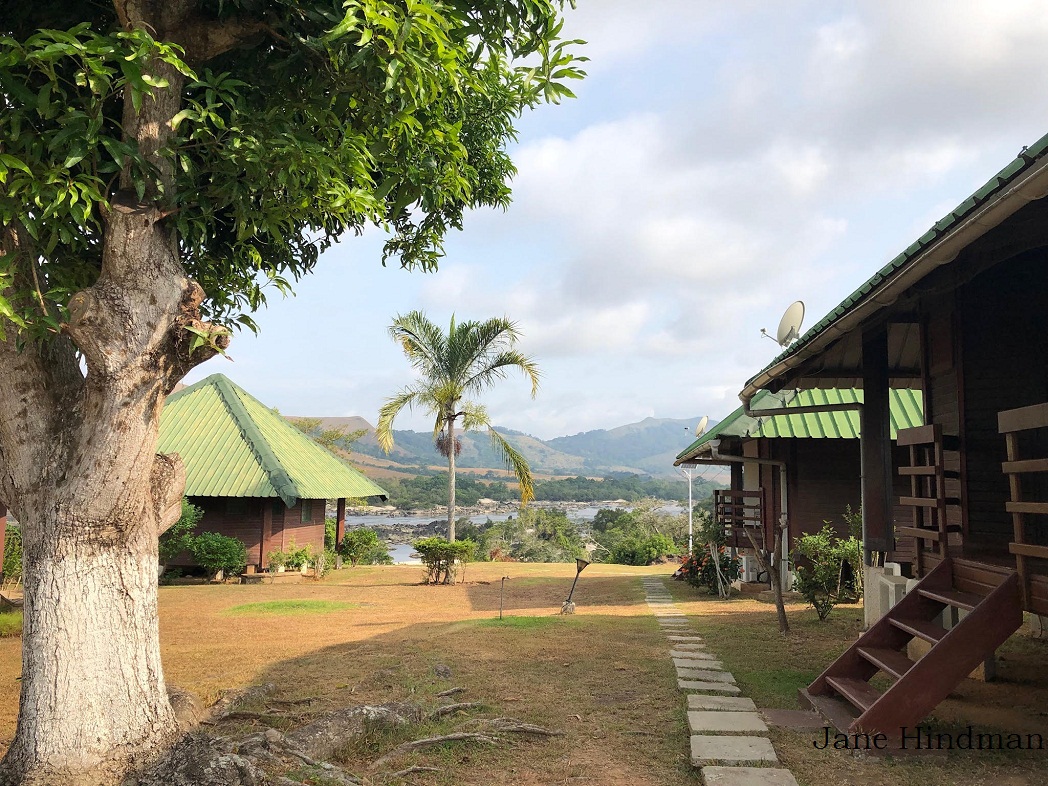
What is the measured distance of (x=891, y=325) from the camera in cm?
855

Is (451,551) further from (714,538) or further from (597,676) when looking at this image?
(597,676)

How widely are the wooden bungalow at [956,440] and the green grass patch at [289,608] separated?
9094 millimetres

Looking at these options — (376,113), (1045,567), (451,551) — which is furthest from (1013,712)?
(451,551)

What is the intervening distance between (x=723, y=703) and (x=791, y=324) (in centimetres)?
753

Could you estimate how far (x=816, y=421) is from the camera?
14.2m

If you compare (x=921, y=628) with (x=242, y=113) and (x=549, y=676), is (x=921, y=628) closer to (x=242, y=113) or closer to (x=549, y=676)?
(x=549, y=676)

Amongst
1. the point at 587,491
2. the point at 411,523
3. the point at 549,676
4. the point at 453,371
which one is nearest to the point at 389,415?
the point at 453,371

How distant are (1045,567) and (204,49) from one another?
727 cm

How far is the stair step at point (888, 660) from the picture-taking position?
214 inches

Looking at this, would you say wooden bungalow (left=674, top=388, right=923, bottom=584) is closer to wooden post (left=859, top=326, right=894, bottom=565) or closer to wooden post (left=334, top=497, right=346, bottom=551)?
wooden post (left=859, top=326, right=894, bottom=565)

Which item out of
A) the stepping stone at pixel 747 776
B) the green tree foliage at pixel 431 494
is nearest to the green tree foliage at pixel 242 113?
the stepping stone at pixel 747 776

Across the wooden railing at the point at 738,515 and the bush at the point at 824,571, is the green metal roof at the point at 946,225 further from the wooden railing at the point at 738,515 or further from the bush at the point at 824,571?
the wooden railing at the point at 738,515

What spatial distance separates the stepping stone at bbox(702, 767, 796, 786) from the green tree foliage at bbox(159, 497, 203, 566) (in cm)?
1630

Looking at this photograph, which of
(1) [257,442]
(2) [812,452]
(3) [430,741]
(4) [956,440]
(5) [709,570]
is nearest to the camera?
(3) [430,741]
